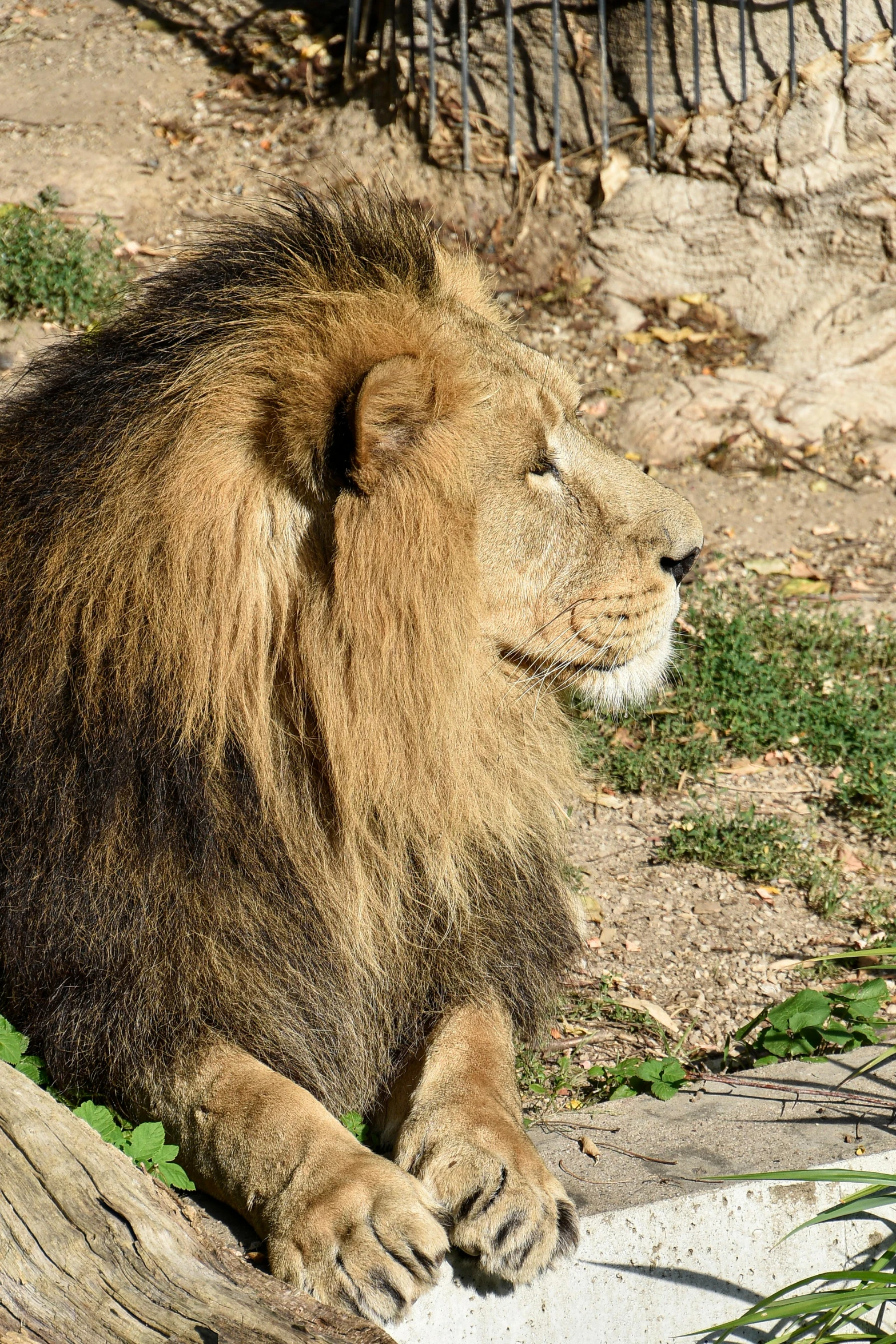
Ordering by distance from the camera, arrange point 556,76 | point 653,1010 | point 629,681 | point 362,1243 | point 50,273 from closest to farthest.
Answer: point 362,1243, point 629,681, point 653,1010, point 50,273, point 556,76

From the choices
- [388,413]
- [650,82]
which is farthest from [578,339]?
[388,413]

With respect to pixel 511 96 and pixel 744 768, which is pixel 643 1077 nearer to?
pixel 744 768

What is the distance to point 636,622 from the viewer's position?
270 cm

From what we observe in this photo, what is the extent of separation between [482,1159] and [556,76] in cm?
577

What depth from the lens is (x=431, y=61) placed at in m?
6.76

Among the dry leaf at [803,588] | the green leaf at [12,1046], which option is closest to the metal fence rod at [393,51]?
the dry leaf at [803,588]

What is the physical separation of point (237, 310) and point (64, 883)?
106 centimetres

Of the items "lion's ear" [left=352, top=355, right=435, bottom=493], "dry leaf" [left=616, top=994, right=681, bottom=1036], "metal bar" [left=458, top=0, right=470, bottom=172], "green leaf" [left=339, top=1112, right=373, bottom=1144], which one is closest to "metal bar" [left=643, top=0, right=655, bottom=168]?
"metal bar" [left=458, top=0, right=470, bottom=172]

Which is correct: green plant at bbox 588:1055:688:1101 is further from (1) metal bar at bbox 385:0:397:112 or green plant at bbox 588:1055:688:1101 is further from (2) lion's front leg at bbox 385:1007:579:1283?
(1) metal bar at bbox 385:0:397:112

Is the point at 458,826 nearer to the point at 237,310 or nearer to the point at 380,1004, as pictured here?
the point at 380,1004

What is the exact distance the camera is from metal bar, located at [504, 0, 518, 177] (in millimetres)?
6598

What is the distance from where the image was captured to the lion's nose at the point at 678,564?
2738 mm

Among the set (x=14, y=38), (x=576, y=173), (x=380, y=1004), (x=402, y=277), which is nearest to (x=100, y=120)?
(x=14, y=38)

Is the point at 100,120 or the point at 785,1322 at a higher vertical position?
the point at 100,120
